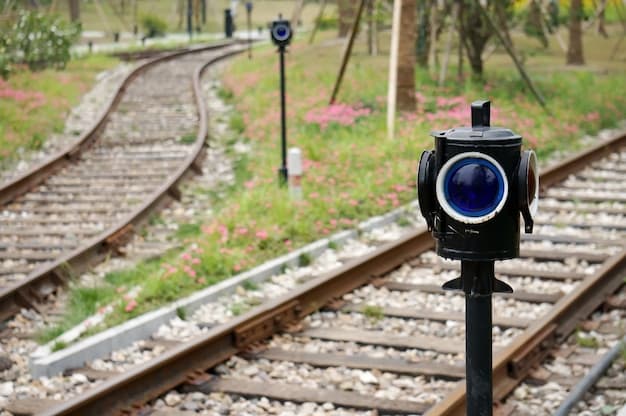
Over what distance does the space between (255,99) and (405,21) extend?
4.07 m

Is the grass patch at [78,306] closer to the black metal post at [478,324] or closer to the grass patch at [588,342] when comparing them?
the grass patch at [588,342]

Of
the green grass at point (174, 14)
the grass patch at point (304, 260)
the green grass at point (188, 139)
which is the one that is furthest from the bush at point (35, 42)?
the green grass at point (174, 14)

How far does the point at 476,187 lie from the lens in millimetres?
2951

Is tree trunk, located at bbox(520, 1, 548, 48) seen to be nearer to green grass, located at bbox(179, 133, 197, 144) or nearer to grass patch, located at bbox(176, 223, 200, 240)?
green grass, located at bbox(179, 133, 197, 144)

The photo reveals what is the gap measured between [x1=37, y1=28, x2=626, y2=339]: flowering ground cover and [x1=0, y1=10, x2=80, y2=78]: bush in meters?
4.02

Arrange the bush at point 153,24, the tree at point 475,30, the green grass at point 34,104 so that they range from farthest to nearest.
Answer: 1. the bush at point 153,24
2. the tree at point 475,30
3. the green grass at point 34,104

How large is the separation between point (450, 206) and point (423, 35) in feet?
59.1

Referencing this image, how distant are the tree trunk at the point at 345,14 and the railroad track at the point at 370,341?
18762mm

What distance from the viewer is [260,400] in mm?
5449

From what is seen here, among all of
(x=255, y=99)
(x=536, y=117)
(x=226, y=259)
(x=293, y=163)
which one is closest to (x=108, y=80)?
(x=255, y=99)

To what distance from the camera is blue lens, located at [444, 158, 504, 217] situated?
116 inches

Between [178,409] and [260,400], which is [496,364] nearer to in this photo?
[260,400]

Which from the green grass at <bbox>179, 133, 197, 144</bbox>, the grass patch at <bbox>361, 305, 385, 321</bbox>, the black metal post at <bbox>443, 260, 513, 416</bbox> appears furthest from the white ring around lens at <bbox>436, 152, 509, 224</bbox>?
the green grass at <bbox>179, 133, 197, 144</bbox>

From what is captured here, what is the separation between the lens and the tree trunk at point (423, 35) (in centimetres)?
2033
